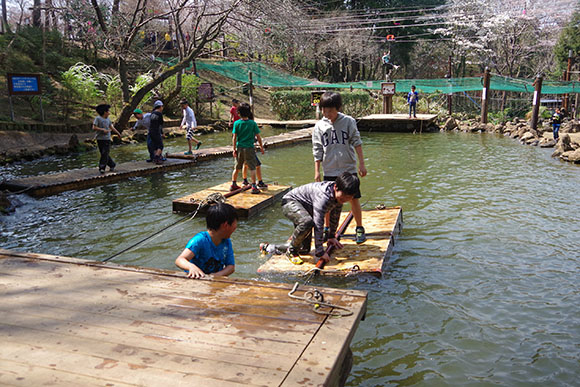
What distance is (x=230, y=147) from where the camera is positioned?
15883 millimetres

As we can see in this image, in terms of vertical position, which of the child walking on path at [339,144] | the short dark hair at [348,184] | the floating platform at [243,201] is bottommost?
the floating platform at [243,201]

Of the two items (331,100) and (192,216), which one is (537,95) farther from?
(331,100)

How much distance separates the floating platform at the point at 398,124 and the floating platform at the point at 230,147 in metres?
4.06

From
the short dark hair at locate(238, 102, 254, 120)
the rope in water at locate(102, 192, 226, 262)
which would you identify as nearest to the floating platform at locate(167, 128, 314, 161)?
the short dark hair at locate(238, 102, 254, 120)

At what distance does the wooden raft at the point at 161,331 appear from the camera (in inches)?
95.0

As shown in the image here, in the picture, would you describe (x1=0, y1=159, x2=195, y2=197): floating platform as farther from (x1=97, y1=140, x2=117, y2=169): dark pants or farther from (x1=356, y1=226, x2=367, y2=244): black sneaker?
(x1=356, y1=226, x2=367, y2=244): black sneaker

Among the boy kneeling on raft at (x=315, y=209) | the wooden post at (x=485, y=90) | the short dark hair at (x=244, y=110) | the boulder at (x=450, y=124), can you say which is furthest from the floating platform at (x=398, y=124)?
the boy kneeling on raft at (x=315, y=209)

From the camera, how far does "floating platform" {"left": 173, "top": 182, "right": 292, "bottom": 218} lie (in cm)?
797

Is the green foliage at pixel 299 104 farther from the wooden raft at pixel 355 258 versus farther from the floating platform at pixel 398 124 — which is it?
the wooden raft at pixel 355 258

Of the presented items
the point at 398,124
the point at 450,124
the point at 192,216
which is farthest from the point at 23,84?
the point at 450,124

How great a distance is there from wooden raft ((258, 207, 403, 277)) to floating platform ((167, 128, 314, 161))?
8114mm

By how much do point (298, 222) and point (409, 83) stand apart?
22.2 m

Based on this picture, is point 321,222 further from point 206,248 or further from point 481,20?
point 481,20

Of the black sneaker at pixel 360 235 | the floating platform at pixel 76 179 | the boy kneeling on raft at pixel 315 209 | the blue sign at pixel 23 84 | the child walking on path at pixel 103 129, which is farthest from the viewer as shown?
the blue sign at pixel 23 84
